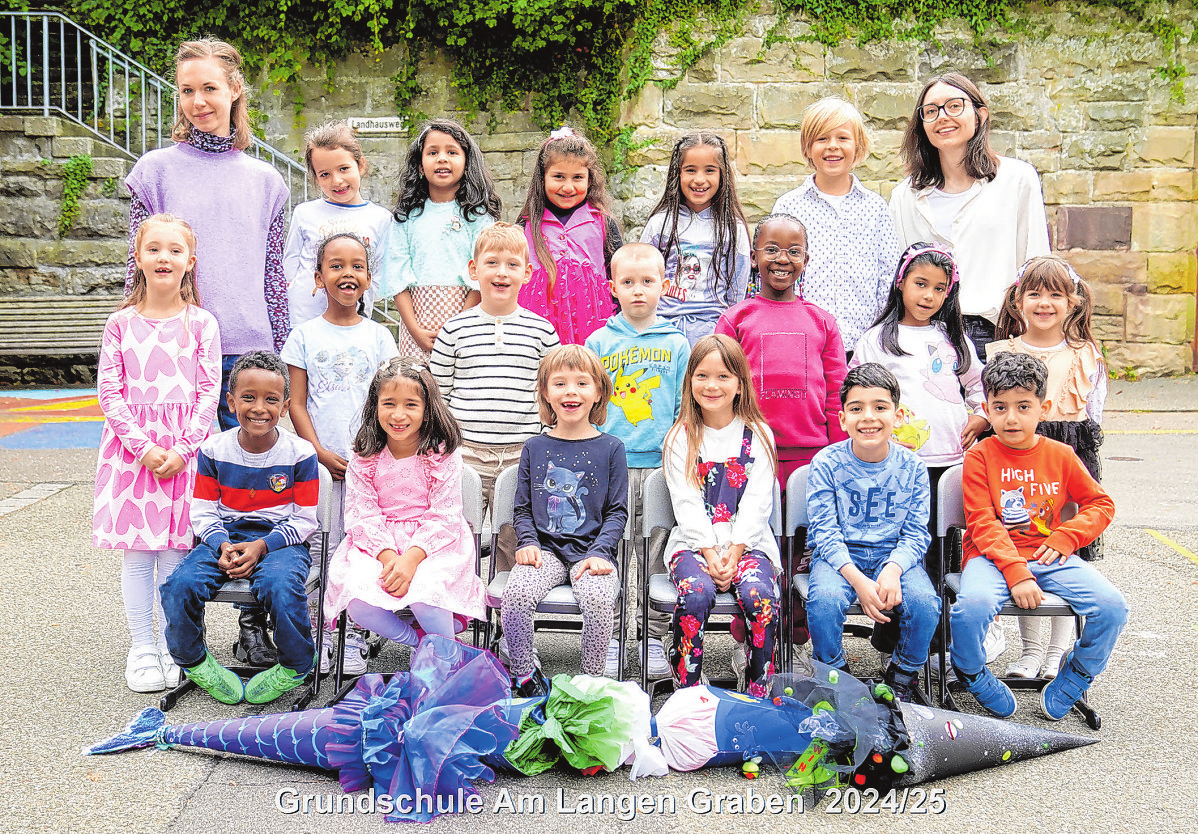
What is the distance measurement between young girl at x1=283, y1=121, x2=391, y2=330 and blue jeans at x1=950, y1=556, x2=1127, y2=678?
266cm

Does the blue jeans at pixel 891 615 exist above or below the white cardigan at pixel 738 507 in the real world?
below

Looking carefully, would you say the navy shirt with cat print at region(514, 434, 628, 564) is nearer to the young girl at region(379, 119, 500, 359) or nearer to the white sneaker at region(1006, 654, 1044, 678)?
the young girl at region(379, 119, 500, 359)

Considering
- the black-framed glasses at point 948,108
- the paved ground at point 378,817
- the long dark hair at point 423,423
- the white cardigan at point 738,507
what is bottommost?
the paved ground at point 378,817

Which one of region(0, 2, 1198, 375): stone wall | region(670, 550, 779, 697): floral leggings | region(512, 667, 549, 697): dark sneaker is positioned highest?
region(0, 2, 1198, 375): stone wall

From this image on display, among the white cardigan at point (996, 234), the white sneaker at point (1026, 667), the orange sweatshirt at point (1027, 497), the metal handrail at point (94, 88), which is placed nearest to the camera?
the orange sweatshirt at point (1027, 497)

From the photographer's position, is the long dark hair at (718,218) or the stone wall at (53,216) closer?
the long dark hair at (718,218)

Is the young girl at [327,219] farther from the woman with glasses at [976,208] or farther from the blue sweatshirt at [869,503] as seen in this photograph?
the woman with glasses at [976,208]

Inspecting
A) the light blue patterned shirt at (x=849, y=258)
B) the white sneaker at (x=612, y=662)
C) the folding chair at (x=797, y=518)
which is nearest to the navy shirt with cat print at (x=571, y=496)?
the white sneaker at (x=612, y=662)

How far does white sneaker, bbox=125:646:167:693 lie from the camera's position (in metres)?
3.49

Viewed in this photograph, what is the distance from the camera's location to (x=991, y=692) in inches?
129

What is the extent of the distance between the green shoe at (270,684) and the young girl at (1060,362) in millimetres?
2485

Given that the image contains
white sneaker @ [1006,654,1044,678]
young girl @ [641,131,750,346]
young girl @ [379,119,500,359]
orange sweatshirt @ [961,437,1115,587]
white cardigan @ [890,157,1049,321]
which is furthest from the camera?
young girl @ [379,119,500,359]

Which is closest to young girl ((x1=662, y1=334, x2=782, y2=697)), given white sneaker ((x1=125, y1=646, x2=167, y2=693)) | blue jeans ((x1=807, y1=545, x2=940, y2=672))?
blue jeans ((x1=807, y1=545, x2=940, y2=672))

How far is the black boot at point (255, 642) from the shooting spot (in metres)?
3.75
